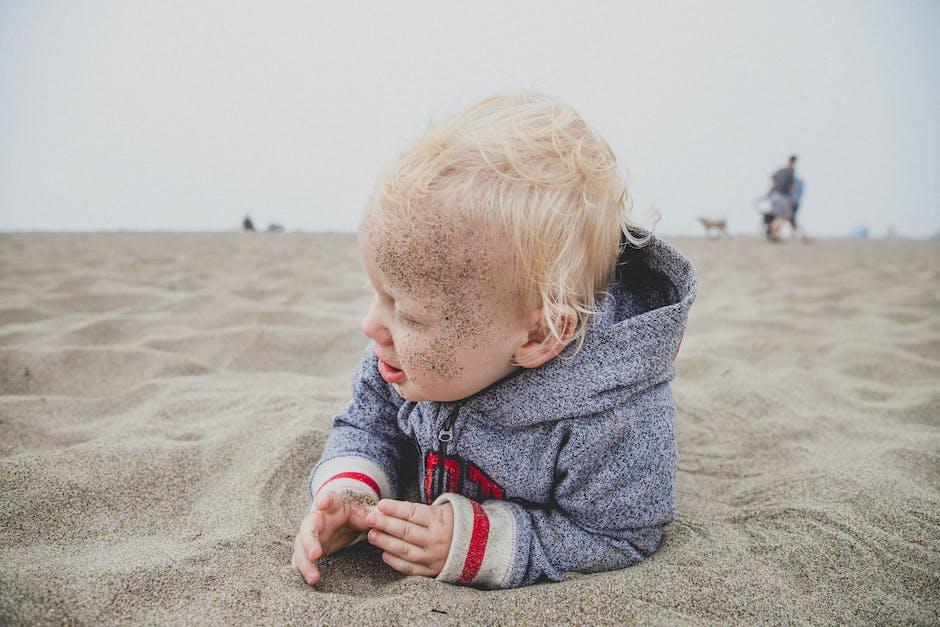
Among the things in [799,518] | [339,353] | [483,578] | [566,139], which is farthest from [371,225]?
[339,353]

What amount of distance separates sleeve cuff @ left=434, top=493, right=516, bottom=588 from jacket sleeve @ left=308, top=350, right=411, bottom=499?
0.32 meters

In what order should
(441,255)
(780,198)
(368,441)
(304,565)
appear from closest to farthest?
(441,255)
(304,565)
(368,441)
(780,198)

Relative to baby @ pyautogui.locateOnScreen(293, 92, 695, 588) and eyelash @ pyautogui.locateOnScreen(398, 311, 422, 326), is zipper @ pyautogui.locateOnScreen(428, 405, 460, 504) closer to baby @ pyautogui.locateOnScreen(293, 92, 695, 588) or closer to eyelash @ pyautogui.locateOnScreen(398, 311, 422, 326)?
baby @ pyautogui.locateOnScreen(293, 92, 695, 588)

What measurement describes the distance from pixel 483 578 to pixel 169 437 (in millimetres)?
1102

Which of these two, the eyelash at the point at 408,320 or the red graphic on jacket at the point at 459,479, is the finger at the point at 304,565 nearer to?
the red graphic on jacket at the point at 459,479

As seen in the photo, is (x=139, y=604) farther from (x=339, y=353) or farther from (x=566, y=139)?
(x=339, y=353)

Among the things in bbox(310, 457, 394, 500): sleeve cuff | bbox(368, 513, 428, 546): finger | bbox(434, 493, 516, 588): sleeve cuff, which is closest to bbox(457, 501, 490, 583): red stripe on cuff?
bbox(434, 493, 516, 588): sleeve cuff

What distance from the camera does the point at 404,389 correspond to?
1271mm

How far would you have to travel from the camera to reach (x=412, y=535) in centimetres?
122

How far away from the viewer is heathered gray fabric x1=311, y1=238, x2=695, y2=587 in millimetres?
1238

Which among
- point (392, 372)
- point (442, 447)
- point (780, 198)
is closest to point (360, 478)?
point (442, 447)

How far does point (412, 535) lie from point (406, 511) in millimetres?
52

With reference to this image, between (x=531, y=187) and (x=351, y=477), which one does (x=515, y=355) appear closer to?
(x=531, y=187)

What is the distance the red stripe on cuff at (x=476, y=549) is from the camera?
1.19m
